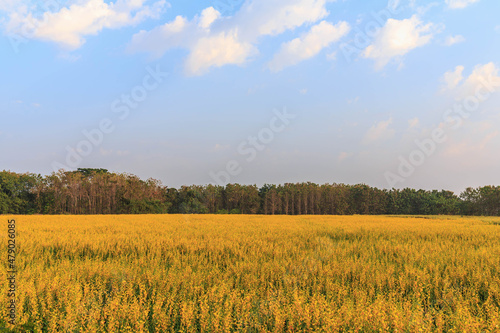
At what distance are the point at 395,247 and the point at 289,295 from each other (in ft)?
19.8

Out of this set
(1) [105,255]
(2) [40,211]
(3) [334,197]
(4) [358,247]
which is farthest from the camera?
(3) [334,197]

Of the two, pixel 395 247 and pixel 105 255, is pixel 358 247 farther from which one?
pixel 105 255

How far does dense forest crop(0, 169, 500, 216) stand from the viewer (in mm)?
49688

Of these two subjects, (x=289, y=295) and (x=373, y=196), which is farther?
(x=373, y=196)

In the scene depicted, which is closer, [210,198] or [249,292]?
[249,292]

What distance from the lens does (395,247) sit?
9.27 meters

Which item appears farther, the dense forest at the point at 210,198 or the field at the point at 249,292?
the dense forest at the point at 210,198

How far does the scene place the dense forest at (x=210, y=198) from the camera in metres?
49.7

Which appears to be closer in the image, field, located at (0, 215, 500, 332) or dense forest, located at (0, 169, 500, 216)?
field, located at (0, 215, 500, 332)

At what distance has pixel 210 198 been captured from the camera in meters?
62.8

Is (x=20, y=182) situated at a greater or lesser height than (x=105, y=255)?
greater

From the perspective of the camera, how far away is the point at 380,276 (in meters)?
5.71

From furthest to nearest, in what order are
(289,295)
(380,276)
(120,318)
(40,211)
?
(40,211) < (380,276) < (289,295) < (120,318)

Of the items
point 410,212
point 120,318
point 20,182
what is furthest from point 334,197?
point 120,318
